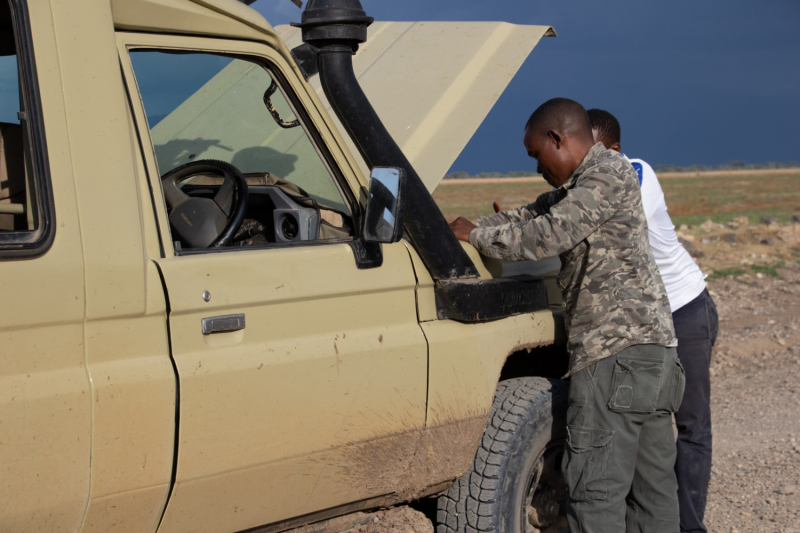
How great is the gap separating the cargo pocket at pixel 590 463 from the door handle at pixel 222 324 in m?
1.39

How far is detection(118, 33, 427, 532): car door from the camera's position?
2.00 m

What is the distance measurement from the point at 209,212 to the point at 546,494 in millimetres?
1793

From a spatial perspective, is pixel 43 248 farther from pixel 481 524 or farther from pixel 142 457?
pixel 481 524

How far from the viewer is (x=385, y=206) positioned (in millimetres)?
2164

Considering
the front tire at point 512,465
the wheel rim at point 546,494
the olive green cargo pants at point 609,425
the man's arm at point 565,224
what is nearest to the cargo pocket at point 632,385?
the olive green cargo pants at point 609,425

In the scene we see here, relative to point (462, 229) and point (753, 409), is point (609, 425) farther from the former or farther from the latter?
point (753, 409)

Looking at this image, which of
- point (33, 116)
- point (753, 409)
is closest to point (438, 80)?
point (33, 116)

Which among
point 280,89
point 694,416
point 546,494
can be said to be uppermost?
point 280,89

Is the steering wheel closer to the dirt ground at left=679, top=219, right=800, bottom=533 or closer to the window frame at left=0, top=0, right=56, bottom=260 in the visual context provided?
the window frame at left=0, top=0, right=56, bottom=260

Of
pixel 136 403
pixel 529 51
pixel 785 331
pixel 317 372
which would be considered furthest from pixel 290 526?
Answer: pixel 785 331

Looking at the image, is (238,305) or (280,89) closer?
(238,305)

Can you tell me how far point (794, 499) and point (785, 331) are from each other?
13.0ft

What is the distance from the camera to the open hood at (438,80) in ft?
10.0

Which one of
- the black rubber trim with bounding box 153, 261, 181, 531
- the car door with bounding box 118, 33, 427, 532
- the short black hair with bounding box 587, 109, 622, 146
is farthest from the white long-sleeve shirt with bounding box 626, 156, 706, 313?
the black rubber trim with bounding box 153, 261, 181, 531
